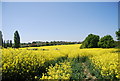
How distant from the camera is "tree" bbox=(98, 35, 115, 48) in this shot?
1499 cm

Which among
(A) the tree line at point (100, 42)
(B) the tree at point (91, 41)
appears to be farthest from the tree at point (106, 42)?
(B) the tree at point (91, 41)

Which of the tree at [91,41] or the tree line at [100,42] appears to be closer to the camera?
the tree line at [100,42]

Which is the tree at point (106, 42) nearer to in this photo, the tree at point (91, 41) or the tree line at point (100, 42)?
the tree line at point (100, 42)

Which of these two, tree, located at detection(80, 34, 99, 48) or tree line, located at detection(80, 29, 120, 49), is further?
tree, located at detection(80, 34, 99, 48)

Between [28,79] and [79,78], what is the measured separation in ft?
5.23

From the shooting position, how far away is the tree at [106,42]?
14992 mm

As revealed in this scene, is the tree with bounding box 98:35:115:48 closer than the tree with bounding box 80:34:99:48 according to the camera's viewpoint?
Yes

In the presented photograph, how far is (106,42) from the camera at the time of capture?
15.3 metres

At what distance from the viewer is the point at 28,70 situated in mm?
3535

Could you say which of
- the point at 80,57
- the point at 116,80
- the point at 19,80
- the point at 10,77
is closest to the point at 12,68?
the point at 10,77

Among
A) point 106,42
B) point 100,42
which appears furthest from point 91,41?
point 106,42

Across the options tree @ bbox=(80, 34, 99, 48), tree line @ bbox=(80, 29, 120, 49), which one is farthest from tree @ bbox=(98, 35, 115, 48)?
tree @ bbox=(80, 34, 99, 48)

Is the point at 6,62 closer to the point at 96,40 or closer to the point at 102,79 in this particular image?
the point at 102,79

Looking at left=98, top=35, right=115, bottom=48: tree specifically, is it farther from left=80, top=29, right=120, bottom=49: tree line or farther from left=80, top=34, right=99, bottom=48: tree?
left=80, top=34, right=99, bottom=48: tree
